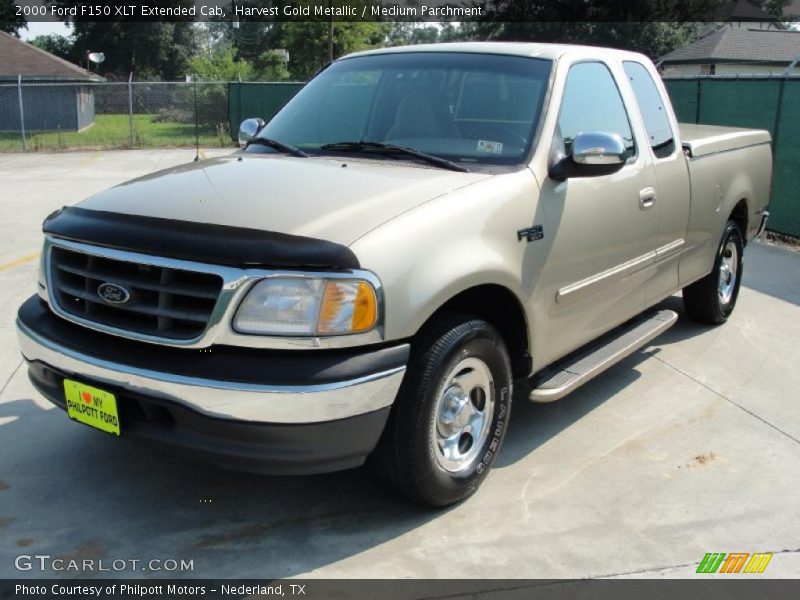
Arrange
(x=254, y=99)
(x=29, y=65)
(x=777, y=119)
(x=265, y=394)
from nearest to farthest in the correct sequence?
1. (x=265, y=394)
2. (x=777, y=119)
3. (x=254, y=99)
4. (x=29, y=65)

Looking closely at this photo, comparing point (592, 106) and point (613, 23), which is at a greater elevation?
point (613, 23)

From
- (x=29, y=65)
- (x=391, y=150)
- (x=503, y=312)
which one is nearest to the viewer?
(x=503, y=312)

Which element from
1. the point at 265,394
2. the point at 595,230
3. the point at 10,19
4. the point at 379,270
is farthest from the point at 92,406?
the point at 10,19

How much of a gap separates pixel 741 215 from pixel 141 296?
5.06 m

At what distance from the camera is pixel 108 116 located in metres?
44.9

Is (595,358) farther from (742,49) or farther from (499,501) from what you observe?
(742,49)

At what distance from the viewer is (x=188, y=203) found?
338 cm

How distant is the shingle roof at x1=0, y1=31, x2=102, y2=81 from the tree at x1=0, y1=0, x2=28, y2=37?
16.7 meters

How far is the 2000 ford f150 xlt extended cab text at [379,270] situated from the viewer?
2.96 meters

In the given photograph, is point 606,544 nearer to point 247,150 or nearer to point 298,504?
point 298,504

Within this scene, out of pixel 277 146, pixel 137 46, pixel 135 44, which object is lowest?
pixel 277 146

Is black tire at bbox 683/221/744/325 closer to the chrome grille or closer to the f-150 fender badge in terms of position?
the f-150 fender badge

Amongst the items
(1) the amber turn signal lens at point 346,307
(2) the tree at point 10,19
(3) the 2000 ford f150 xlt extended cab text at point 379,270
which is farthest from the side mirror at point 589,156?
(2) the tree at point 10,19

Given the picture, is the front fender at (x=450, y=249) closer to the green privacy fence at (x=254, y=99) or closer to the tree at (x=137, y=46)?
the green privacy fence at (x=254, y=99)
